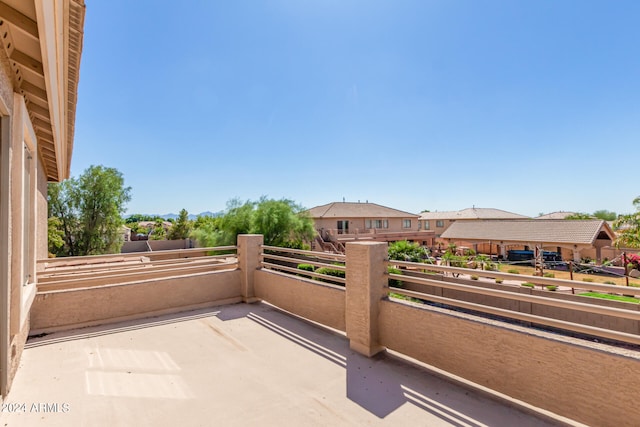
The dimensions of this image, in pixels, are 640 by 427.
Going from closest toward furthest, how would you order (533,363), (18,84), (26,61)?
(533,363), (26,61), (18,84)

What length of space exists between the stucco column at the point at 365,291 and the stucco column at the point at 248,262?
2.97m

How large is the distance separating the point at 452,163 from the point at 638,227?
1655cm

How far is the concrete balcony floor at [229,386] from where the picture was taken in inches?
98.2

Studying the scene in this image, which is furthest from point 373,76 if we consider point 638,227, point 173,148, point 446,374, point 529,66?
point 638,227

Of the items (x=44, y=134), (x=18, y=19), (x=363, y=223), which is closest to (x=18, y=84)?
(x=18, y=19)

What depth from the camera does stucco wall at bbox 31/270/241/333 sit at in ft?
15.0

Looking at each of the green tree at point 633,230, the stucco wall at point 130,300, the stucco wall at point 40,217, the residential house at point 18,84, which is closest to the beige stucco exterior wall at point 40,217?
the stucco wall at point 40,217

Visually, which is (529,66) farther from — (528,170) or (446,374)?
(528,170)

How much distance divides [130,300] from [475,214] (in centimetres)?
4224

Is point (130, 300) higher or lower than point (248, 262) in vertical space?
lower

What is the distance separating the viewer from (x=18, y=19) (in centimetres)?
207

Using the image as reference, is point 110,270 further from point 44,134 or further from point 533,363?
point 533,363

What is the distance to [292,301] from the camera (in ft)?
17.5

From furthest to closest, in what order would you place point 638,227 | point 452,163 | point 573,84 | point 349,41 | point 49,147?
point 452,163, point 638,227, point 573,84, point 349,41, point 49,147
